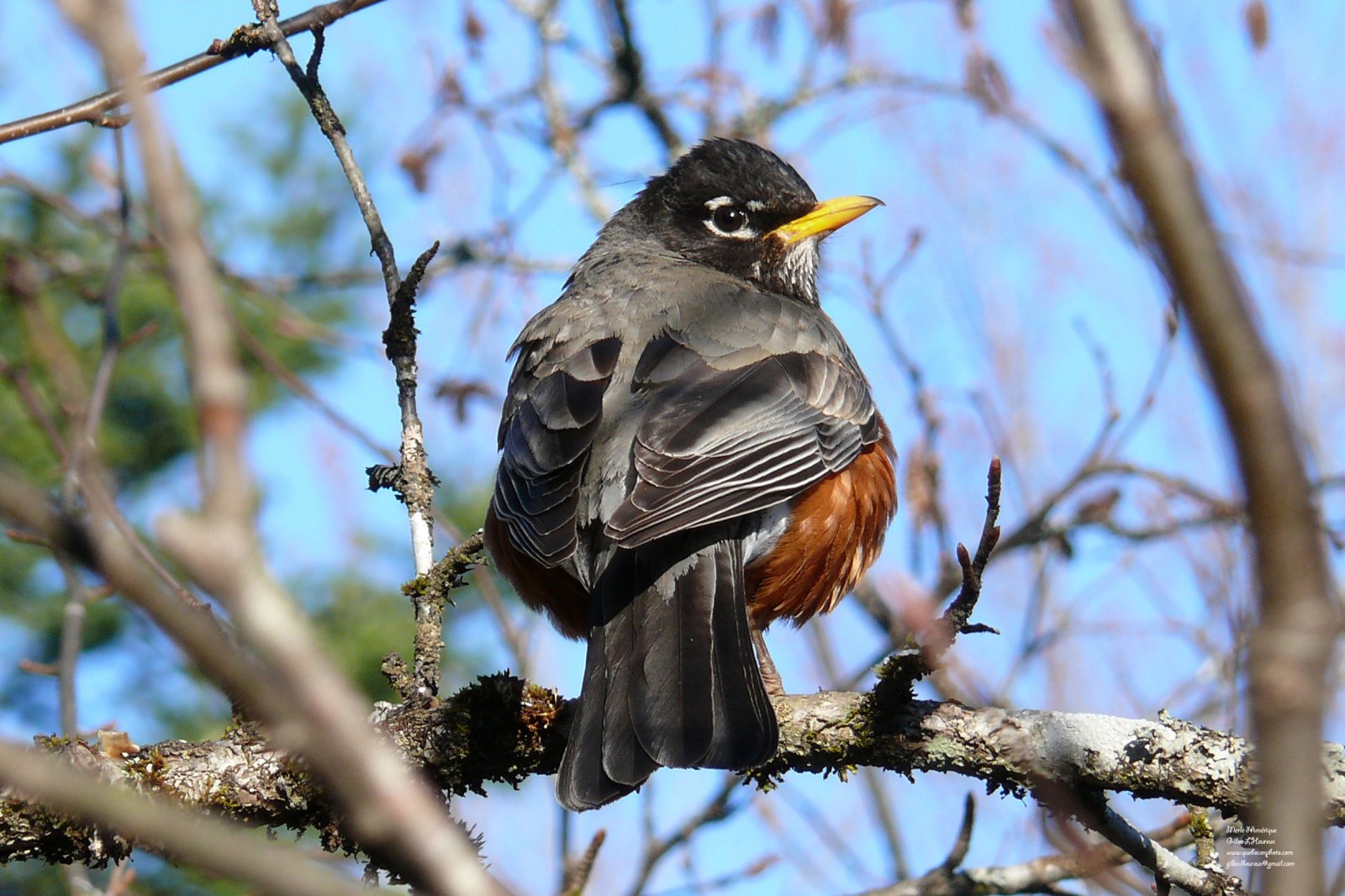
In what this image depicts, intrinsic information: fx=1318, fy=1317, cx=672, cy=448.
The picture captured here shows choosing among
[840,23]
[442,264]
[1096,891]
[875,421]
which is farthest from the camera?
[442,264]

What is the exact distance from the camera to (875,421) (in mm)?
4777

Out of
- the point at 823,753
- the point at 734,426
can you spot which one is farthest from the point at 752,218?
the point at 823,753

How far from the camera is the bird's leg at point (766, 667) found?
11.9 feet

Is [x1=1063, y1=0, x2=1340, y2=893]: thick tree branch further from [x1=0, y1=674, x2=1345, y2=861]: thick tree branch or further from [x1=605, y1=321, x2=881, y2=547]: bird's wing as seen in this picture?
[x1=605, y1=321, x2=881, y2=547]: bird's wing

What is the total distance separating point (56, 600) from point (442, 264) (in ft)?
9.29

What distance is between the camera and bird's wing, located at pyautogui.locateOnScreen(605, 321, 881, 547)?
3641 mm

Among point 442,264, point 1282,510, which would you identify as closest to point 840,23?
point 442,264

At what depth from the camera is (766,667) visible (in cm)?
393

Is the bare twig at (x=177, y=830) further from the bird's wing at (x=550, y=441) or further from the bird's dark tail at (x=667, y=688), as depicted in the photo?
the bird's wing at (x=550, y=441)

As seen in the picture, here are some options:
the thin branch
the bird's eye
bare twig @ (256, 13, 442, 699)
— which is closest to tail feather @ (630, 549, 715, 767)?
bare twig @ (256, 13, 442, 699)

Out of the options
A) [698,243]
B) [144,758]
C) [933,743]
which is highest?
[698,243]

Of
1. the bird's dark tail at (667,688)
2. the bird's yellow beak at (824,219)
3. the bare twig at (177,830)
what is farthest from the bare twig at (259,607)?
the bird's yellow beak at (824,219)

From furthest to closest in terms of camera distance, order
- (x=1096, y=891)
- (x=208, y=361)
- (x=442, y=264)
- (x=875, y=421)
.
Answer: (x=442, y=264)
(x=875, y=421)
(x=1096, y=891)
(x=208, y=361)

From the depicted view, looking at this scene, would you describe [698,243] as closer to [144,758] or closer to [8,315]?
[144,758]
